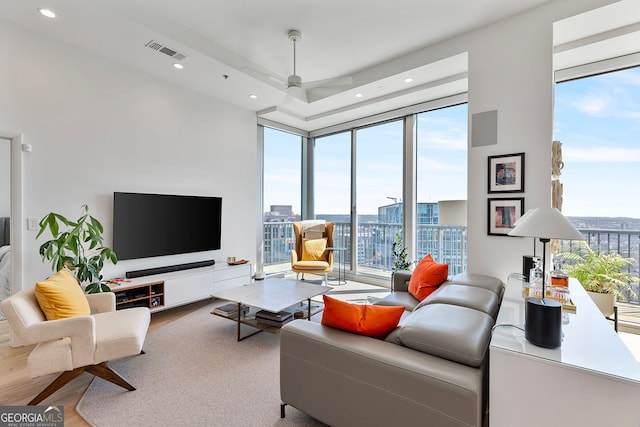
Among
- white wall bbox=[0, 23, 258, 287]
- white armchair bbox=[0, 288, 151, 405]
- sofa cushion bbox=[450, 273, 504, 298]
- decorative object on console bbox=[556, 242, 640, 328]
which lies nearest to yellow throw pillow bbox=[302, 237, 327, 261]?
white wall bbox=[0, 23, 258, 287]

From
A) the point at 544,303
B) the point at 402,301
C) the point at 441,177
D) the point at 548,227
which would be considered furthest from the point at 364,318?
the point at 441,177

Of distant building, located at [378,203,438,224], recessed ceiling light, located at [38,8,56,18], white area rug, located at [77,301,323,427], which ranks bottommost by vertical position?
white area rug, located at [77,301,323,427]

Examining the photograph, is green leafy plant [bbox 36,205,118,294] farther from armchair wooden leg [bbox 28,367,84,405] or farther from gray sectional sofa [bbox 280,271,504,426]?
gray sectional sofa [bbox 280,271,504,426]

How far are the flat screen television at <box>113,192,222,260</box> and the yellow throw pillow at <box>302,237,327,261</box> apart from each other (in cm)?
139

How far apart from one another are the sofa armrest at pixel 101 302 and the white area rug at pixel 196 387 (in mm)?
464

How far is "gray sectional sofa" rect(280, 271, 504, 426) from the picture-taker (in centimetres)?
123

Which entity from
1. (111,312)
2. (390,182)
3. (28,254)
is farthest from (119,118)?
(390,182)

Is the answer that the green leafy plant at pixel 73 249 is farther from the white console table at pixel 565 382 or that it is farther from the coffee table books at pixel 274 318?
the white console table at pixel 565 382

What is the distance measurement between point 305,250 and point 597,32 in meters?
4.29

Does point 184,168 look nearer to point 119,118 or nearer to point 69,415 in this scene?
point 119,118

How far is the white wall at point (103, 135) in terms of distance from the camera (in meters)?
2.86

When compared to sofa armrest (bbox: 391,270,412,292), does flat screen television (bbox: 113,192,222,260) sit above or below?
above

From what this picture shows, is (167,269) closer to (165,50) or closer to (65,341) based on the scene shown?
(65,341)

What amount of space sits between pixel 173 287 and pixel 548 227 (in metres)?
3.63
